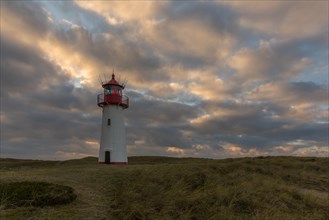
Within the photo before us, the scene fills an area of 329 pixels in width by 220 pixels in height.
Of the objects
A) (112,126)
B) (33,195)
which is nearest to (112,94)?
(112,126)

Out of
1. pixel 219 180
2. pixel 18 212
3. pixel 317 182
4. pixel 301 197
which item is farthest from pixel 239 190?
pixel 317 182

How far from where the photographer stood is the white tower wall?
103ft

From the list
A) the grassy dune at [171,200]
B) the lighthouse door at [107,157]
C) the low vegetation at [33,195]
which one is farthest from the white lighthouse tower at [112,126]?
the low vegetation at [33,195]

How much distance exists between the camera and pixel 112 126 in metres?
31.9

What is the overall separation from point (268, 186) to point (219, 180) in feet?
9.87

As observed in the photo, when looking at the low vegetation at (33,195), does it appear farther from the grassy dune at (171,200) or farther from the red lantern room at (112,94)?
the red lantern room at (112,94)

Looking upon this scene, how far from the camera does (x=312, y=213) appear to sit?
46.1 ft

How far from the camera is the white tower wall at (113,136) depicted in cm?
3145

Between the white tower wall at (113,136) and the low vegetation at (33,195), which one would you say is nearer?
the low vegetation at (33,195)

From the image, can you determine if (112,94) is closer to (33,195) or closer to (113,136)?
(113,136)

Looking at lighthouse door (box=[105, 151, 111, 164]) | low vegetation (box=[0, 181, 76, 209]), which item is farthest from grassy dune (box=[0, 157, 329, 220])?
lighthouse door (box=[105, 151, 111, 164])

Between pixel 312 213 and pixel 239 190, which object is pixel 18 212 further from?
pixel 312 213

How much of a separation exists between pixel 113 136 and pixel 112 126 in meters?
1.11

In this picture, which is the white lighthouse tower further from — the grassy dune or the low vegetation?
the low vegetation
